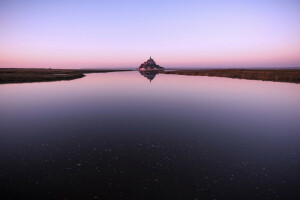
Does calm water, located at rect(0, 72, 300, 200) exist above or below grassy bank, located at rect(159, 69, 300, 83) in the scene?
below

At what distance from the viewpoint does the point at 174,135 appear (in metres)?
15.3

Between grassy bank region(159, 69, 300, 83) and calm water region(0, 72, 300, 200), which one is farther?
grassy bank region(159, 69, 300, 83)

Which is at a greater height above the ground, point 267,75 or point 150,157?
point 267,75

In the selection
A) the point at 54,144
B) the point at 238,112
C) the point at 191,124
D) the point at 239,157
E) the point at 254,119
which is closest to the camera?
the point at 239,157

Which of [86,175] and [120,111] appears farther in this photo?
[120,111]

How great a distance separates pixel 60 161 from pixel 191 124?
11.9 meters

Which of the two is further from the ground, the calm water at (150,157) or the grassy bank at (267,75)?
the grassy bank at (267,75)

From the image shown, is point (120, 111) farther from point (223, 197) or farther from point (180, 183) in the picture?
point (223, 197)

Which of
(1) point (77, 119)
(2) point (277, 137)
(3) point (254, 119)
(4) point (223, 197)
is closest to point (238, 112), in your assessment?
(3) point (254, 119)

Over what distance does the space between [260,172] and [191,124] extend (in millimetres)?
8662

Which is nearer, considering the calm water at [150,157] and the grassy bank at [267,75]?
the calm water at [150,157]

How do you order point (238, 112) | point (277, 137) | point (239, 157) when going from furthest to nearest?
1. point (238, 112)
2. point (277, 137)
3. point (239, 157)

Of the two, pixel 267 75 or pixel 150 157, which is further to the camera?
pixel 267 75

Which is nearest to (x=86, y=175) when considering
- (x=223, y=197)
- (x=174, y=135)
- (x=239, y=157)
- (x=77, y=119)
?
(x=223, y=197)
